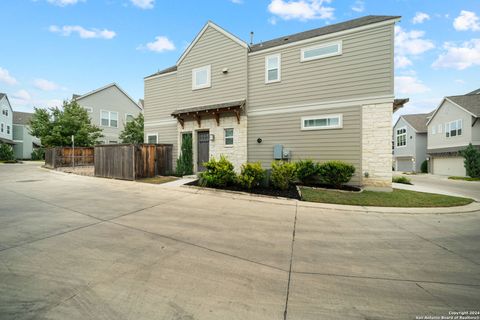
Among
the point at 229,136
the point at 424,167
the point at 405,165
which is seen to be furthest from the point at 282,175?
the point at 405,165

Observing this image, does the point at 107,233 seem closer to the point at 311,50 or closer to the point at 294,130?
the point at 294,130

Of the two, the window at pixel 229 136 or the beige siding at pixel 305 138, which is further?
the window at pixel 229 136

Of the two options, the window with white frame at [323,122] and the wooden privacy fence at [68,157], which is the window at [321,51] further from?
the wooden privacy fence at [68,157]

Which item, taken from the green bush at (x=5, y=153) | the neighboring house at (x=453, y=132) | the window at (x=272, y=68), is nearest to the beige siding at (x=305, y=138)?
the window at (x=272, y=68)

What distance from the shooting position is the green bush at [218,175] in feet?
27.8

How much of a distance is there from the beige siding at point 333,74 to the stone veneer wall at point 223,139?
128 centimetres

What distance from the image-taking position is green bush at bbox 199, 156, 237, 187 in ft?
27.8

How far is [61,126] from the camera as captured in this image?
18.4 m

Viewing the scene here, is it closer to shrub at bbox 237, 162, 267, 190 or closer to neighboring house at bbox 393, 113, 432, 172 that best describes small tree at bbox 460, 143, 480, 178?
neighboring house at bbox 393, 113, 432, 172

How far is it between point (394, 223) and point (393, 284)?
317 centimetres

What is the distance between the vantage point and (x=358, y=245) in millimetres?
3725

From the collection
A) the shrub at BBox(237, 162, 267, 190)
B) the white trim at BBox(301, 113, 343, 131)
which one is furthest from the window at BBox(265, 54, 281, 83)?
the shrub at BBox(237, 162, 267, 190)

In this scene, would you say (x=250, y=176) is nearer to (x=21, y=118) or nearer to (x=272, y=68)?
(x=272, y=68)

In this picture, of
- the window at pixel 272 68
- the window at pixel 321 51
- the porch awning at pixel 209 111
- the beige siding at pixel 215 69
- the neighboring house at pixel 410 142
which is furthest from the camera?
the neighboring house at pixel 410 142
